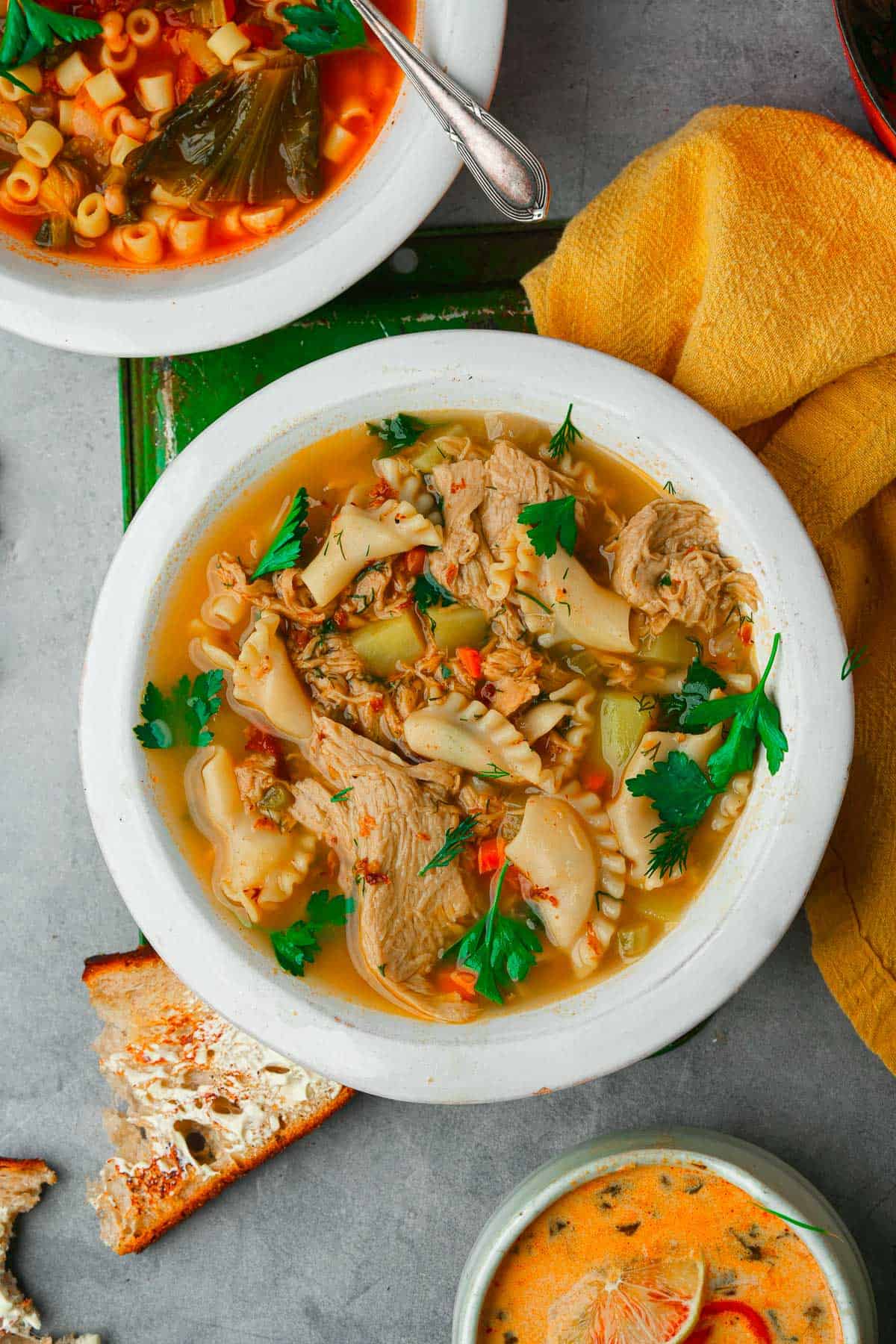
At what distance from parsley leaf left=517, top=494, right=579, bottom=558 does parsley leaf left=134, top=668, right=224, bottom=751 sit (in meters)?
0.72

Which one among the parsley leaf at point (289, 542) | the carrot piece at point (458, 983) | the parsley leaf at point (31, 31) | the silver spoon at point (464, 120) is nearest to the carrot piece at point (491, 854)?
the carrot piece at point (458, 983)

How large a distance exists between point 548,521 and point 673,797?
63cm

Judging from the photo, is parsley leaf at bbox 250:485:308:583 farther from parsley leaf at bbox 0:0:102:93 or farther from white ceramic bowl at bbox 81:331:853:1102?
parsley leaf at bbox 0:0:102:93

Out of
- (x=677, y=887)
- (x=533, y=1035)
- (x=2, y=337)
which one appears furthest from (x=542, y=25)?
(x=533, y=1035)

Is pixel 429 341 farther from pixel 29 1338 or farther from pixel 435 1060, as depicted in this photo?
pixel 29 1338

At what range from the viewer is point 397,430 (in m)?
2.30

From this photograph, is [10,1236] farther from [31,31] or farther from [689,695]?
[31,31]

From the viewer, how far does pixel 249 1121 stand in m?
2.82

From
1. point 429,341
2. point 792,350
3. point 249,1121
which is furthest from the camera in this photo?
point 249,1121

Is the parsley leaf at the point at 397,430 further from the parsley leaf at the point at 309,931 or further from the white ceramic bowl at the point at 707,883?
the parsley leaf at the point at 309,931

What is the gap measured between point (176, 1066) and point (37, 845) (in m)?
0.70

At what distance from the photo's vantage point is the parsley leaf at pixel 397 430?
7.52 ft

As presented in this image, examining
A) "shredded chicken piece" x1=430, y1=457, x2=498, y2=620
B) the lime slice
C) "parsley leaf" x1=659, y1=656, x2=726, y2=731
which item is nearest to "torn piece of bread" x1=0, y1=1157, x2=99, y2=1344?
the lime slice

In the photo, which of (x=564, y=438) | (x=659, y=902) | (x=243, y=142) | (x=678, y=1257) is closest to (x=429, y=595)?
(x=564, y=438)
